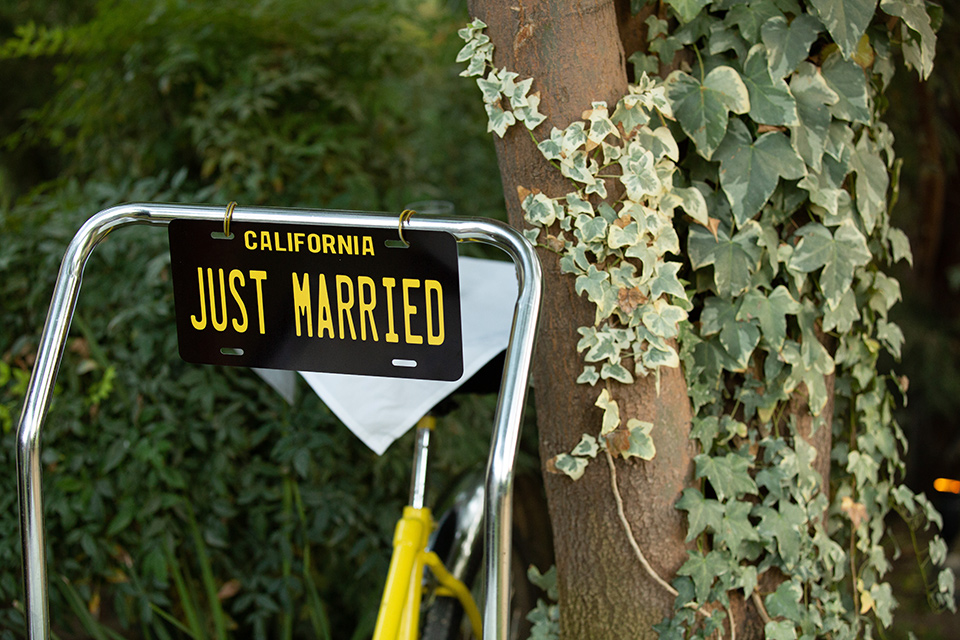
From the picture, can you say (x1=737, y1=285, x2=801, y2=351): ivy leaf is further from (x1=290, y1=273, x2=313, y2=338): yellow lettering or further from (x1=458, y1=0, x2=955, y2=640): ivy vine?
(x1=290, y1=273, x2=313, y2=338): yellow lettering

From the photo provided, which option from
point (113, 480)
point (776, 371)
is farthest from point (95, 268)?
point (776, 371)

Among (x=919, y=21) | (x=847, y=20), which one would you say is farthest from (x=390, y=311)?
(x=919, y=21)

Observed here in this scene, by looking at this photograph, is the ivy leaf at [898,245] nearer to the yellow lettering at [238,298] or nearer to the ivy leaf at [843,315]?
the ivy leaf at [843,315]

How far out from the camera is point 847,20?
47.4 inches

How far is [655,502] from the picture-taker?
1.32 metres

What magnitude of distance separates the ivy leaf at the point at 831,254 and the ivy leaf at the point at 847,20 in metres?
0.30

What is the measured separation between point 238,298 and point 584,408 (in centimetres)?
59

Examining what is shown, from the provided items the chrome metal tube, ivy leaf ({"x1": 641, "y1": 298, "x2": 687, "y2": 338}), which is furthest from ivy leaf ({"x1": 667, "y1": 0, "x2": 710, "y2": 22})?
the chrome metal tube

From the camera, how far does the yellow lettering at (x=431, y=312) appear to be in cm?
103

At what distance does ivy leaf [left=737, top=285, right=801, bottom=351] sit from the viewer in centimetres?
132

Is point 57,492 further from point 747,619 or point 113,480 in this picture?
point 747,619

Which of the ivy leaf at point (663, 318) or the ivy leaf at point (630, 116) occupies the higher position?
the ivy leaf at point (630, 116)

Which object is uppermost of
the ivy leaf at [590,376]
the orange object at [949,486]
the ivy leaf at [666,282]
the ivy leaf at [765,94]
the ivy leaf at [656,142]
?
the ivy leaf at [765,94]

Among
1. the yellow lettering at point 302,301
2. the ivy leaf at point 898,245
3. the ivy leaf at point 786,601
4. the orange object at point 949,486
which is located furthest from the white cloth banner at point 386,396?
the orange object at point 949,486
